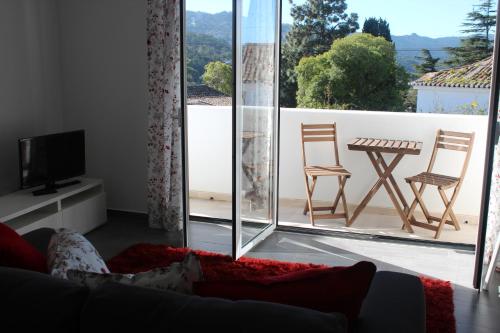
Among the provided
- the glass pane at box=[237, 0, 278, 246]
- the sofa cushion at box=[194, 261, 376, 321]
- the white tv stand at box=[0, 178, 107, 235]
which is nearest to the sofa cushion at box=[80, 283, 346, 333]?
the sofa cushion at box=[194, 261, 376, 321]

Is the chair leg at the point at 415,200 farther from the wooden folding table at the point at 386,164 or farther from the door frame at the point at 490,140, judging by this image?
the door frame at the point at 490,140

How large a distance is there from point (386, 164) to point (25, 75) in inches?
132

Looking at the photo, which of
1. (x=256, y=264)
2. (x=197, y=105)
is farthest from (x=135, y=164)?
(x=256, y=264)

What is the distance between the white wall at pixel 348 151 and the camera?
5098mm

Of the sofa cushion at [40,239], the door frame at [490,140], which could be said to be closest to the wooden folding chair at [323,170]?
the door frame at [490,140]

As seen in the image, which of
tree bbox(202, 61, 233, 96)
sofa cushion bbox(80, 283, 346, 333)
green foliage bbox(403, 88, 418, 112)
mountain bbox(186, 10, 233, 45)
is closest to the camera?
sofa cushion bbox(80, 283, 346, 333)

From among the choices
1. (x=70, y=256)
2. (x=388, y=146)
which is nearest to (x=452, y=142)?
(x=388, y=146)

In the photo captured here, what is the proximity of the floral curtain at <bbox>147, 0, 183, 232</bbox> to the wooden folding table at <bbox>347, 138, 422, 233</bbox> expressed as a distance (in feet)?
5.28

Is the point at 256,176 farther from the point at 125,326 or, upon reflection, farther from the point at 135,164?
the point at 125,326

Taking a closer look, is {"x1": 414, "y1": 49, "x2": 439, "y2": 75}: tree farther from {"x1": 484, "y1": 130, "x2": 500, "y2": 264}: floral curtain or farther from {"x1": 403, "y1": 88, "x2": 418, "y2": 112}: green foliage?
{"x1": 484, "y1": 130, "x2": 500, "y2": 264}: floral curtain

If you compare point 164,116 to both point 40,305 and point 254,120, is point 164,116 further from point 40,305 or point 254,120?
point 40,305

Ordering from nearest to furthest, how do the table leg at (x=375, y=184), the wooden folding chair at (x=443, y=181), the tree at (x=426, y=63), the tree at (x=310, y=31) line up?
the wooden folding chair at (x=443, y=181)
the table leg at (x=375, y=184)
the tree at (x=426, y=63)
the tree at (x=310, y=31)

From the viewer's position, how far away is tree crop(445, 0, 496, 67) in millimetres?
6320

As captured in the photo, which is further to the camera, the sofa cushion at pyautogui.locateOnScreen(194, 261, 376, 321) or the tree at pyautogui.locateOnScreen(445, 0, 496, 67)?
the tree at pyautogui.locateOnScreen(445, 0, 496, 67)
